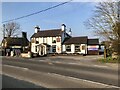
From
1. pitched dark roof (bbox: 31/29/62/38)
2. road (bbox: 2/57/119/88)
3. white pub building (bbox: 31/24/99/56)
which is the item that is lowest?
road (bbox: 2/57/119/88)

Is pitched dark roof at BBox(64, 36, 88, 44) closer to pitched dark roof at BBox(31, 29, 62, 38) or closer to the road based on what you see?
pitched dark roof at BBox(31, 29, 62, 38)

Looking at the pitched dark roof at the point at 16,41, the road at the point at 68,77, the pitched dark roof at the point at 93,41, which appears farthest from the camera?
the pitched dark roof at the point at 16,41

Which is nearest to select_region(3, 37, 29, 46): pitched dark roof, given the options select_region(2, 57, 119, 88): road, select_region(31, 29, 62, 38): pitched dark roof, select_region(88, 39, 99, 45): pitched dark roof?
select_region(31, 29, 62, 38): pitched dark roof

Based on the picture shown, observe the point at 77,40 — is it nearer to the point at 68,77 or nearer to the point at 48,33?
the point at 48,33

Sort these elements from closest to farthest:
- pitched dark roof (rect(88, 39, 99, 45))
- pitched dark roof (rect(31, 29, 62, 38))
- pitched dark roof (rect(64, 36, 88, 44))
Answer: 1. pitched dark roof (rect(88, 39, 99, 45))
2. pitched dark roof (rect(64, 36, 88, 44))
3. pitched dark roof (rect(31, 29, 62, 38))

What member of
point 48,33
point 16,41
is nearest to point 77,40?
point 48,33

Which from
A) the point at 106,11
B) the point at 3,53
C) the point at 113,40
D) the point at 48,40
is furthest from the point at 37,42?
the point at 113,40

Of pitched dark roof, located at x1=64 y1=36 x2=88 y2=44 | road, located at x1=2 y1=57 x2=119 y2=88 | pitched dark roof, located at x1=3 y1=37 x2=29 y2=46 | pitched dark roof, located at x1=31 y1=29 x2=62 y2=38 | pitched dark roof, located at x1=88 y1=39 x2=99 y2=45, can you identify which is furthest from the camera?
pitched dark roof, located at x1=3 y1=37 x2=29 y2=46

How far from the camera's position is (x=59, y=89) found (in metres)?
12.6

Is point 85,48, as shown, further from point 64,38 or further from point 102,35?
point 102,35

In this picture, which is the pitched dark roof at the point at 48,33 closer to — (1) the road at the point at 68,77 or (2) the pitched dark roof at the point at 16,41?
(2) the pitched dark roof at the point at 16,41

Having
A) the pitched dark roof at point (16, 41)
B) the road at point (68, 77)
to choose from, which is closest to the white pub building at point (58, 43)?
the pitched dark roof at point (16, 41)

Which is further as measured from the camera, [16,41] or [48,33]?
[16,41]

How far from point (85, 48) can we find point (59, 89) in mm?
61544
